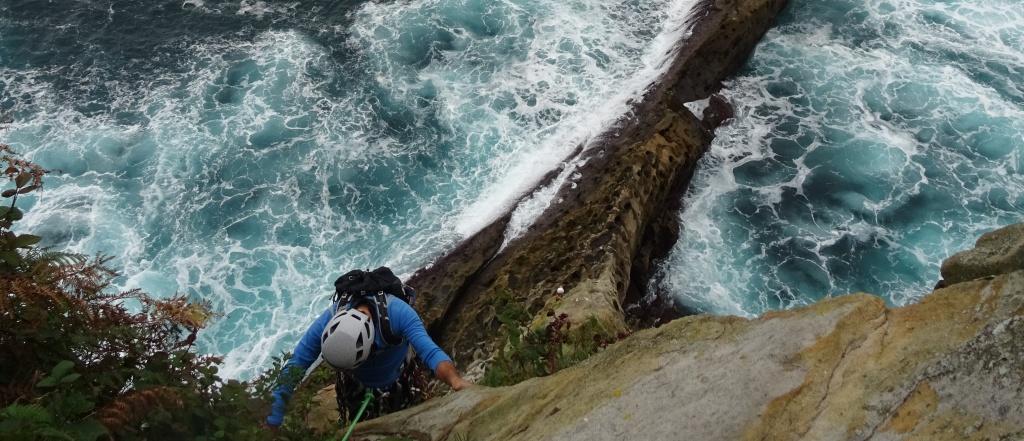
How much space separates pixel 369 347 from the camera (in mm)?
5762

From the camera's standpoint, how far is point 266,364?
589 inches

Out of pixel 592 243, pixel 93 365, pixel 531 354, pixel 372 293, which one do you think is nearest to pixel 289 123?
pixel 592 243

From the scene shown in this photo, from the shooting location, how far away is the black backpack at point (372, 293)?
6082 mm

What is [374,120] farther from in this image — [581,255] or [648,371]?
[648,371]

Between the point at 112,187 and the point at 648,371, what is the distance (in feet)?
56.7

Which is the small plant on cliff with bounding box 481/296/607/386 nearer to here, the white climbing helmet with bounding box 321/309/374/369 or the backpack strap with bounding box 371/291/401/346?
the backpack strap with bounding box 371/291/401/346

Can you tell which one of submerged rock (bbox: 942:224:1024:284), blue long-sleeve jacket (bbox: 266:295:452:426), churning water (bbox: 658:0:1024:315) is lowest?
churning water (bbox: 658:0:1024:315)

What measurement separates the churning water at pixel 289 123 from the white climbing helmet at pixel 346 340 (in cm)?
1023

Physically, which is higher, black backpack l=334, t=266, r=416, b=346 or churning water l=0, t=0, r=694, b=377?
black backpack l=334, t=266, r=416, b=346

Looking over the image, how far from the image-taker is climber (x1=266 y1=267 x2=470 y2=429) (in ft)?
18.3

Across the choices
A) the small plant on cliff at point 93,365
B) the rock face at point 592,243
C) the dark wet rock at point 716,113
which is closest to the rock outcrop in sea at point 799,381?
the small plant on cliff at point 93,365

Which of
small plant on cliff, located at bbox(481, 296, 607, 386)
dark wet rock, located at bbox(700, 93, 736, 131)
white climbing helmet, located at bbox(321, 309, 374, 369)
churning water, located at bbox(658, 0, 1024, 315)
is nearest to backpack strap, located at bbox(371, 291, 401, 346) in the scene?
white climbing helmet, located at bbox(321, 309, 374, 369)

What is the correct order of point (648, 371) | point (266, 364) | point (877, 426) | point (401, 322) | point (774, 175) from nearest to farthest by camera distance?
point (877, 426), point (648, 371), point (401, 322), point (266, 364), point (774, 175)

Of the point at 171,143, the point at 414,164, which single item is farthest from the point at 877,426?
the point at 171,143
